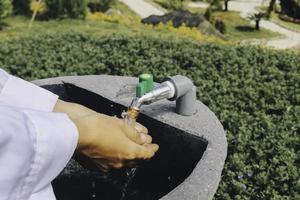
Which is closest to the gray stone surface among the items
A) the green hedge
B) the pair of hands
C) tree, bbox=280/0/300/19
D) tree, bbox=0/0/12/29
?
the pair of hands

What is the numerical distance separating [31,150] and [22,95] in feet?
1.96

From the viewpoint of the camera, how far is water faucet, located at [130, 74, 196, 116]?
6.89ft

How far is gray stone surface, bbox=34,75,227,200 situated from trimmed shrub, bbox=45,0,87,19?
480 inches

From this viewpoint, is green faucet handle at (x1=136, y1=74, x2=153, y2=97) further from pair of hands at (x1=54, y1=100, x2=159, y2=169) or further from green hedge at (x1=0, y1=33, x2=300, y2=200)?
green hedge at (x1=0, y1=33, x2=300, y2=200)

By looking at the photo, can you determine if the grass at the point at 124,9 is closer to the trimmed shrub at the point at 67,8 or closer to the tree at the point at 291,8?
the trimmed shrub at the point at 67,8

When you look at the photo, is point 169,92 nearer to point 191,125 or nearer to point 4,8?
point 191,125

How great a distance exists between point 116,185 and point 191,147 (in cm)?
61

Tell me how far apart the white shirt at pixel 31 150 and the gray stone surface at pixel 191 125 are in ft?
2.62

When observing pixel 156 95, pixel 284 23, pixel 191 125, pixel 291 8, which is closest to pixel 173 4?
pixel 284 23

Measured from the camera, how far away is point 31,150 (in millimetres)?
1005

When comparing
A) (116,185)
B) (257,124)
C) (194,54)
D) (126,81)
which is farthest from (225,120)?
(194,54)

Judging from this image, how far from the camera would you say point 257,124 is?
11.9 feet

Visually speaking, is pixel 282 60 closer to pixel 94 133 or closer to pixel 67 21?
pixel 94 133

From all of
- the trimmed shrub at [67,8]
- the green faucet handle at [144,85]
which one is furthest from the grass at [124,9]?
the green faucet handle at [144,85]
